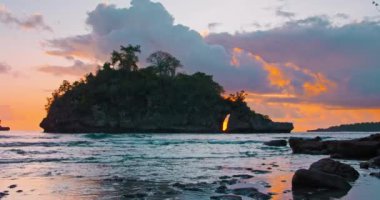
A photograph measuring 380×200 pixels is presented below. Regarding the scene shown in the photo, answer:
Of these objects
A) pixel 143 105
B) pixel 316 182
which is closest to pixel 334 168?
pixel 316 182

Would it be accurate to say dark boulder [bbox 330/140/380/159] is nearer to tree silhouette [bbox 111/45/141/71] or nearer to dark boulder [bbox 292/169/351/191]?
dark boulder [bbox 292/169/351/191]

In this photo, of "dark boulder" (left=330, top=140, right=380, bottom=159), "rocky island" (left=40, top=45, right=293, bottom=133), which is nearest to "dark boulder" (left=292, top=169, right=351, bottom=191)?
"dark boulder" (left=330, top=140, right=380, bottom=159)

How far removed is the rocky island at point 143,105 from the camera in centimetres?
14150

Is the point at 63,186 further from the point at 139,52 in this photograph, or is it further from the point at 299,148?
the point at 139,52

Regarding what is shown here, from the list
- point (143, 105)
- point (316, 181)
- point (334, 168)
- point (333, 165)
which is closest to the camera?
point (316, 181)

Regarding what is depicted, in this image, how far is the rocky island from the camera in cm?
14150

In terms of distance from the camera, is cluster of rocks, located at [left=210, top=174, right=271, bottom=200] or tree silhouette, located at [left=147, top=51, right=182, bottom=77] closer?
cluster of rocks, located at [left=210, top=174, right=271, bottom=200]

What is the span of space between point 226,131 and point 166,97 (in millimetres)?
22157

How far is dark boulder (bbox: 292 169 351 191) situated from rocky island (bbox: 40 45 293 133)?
411ft

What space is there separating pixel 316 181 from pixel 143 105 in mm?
133984

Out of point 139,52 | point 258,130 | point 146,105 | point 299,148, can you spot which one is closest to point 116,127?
point 146,105

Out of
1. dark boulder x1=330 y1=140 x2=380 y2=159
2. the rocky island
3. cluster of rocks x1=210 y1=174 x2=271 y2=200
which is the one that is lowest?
cluster of rocks x1=210 y1=174 x2=271 y2=200

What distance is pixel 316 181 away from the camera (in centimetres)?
1595

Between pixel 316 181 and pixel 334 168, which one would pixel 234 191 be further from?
pixel 334 168
